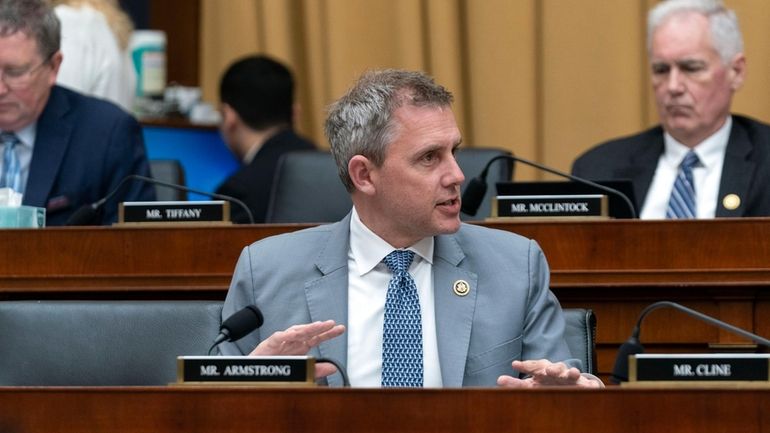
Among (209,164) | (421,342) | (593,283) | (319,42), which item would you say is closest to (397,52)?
(319,42)

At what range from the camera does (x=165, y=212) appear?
3.69 meters

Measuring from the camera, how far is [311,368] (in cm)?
250

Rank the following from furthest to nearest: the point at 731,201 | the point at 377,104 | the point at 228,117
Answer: the point at 228,117, the point at 731,201, the point at 377,104

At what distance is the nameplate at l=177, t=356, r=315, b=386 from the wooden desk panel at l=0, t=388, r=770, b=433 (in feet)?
0.50

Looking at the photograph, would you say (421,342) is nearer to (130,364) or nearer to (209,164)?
(130,364)

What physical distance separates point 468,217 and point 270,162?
1294mm

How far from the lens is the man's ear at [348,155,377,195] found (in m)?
3.21

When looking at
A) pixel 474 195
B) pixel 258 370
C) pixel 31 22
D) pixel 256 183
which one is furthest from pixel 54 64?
pixel 258 370

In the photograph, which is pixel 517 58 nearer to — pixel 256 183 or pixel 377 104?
pixel 256 183

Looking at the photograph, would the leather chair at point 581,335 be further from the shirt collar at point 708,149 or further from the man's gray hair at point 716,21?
the man's gray hair at point 716,21

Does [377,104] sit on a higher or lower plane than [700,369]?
higher

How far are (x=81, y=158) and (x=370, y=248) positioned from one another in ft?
4.66

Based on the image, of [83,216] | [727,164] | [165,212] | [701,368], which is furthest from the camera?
[727,164]

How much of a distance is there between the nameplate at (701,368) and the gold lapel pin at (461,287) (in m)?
0.73
